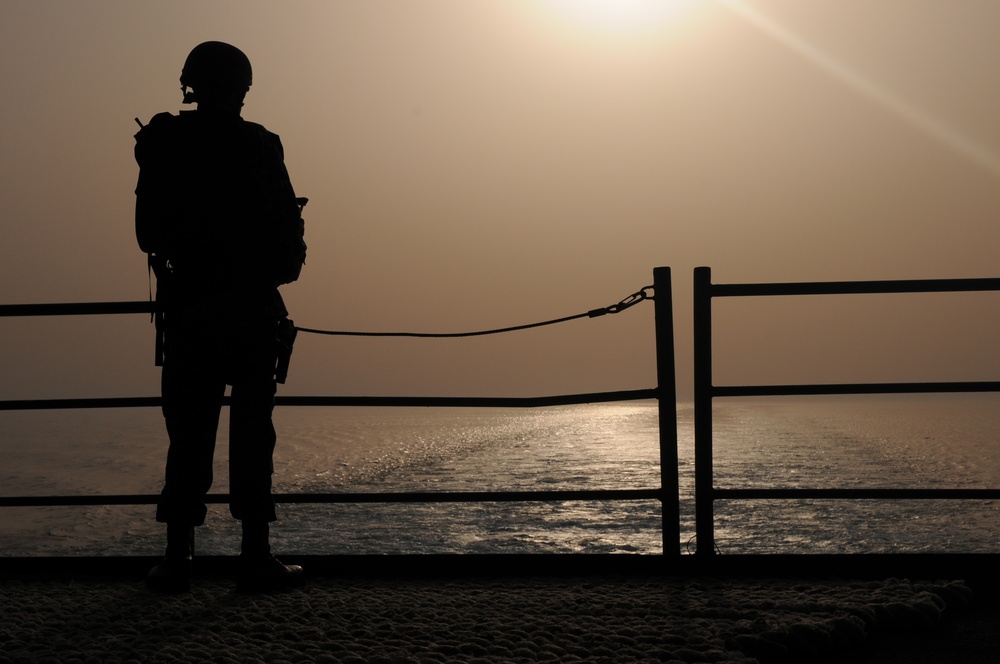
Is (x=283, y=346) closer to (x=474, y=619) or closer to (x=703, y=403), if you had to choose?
(x=474, y=619)

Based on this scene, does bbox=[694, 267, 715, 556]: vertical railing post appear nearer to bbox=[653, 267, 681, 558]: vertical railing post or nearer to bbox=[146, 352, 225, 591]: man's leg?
bbox=[653, 267, 681, 558]: vertical railing post

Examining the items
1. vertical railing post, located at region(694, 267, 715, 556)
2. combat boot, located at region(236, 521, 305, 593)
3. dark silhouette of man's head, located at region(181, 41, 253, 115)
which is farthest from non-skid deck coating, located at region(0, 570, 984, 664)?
dark silhouette of man's head, located at region(181, 41, 253, 115)

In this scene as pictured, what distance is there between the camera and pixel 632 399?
3279 mm

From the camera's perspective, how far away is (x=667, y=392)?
3.30m

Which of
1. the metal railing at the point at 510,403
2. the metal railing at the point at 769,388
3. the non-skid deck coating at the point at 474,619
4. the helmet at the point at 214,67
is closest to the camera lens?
the non-skid deck coating at the point at 474,619

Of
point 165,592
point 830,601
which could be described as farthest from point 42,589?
point 830,601

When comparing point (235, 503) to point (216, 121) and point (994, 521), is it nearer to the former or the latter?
point (216, 121)

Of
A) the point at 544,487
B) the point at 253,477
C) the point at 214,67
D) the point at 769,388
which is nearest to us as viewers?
the point at 214,67

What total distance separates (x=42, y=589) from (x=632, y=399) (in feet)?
7.00

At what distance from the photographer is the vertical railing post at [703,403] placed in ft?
10.6

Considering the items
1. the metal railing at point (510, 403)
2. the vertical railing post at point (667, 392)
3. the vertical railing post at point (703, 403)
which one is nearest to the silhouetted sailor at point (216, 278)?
the metal railing at point (510, 403)

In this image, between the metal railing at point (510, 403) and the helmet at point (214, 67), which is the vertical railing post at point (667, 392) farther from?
the helmet at point (214, 67)

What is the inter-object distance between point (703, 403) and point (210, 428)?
1703 millimetres

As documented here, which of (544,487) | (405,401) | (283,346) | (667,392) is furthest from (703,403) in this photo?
(544,487)
